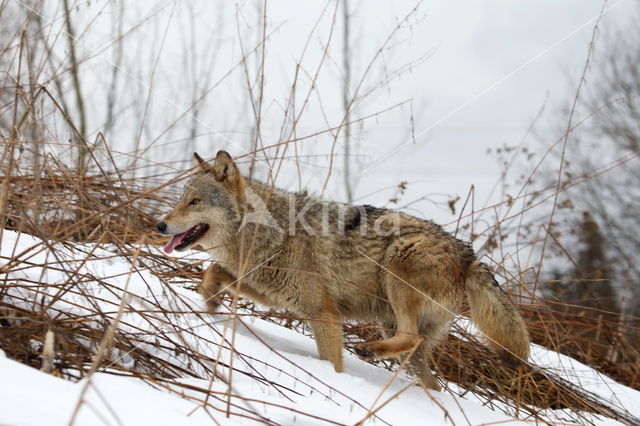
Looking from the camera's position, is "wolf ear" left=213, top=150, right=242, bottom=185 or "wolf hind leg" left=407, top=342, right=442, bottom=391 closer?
"wolf hind leg" left=407, top=342, right=442, bottom=391

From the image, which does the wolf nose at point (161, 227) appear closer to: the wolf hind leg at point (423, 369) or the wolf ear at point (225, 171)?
the wolf ear at point (225, 171)

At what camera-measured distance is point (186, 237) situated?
170 inches

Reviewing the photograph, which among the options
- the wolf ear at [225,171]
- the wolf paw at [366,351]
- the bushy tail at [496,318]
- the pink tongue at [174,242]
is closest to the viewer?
the wolf paw at [366,351]

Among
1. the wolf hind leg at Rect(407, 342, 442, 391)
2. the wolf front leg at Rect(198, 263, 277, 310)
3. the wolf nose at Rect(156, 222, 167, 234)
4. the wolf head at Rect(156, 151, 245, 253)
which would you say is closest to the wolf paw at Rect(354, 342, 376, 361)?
the wolf hind leg at Rect(407, 342, 442, 391)

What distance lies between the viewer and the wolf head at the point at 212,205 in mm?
4324

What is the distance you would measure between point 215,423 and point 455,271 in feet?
8.05

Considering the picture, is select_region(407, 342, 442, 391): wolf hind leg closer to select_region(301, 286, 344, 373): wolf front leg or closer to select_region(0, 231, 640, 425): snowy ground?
select_region(0, 231, 640, 425): snowy ground

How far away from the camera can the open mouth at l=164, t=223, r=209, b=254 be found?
4.22m

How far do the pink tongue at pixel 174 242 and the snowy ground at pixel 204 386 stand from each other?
0.25m

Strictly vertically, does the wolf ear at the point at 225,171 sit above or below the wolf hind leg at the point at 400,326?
above

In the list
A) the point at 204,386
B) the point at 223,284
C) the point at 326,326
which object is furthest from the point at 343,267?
the point at 204,386

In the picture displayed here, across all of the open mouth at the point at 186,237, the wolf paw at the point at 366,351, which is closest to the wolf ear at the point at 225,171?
the open mouth at the point at 186,237

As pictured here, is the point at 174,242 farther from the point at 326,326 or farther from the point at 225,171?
the point at 326,326

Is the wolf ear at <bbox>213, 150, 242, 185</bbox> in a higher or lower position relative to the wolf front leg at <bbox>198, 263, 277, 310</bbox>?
higher
